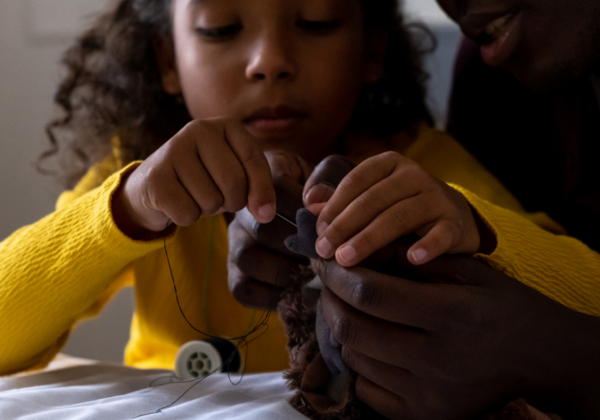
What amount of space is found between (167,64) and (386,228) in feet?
2.34

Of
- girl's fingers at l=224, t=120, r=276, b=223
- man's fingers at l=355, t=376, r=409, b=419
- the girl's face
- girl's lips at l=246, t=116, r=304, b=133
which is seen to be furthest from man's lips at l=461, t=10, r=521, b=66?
man's fingers at l=355, t=376, r=409, b=419

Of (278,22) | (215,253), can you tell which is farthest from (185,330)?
(278,22)

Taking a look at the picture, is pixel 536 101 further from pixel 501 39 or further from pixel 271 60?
pixel 271 60

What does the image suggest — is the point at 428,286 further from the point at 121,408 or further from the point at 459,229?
the point at 121,408

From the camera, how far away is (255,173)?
58 centimetres

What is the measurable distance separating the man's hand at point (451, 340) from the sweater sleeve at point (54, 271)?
0.31m

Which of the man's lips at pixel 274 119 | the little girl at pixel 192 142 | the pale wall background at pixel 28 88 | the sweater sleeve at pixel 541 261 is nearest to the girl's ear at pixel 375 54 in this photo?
the little girl at pixel 192 142

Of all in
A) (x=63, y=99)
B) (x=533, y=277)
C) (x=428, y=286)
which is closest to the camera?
(x=428, y=286)

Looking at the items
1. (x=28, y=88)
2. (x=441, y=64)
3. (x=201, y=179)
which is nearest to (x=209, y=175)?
(x=201, y=179)

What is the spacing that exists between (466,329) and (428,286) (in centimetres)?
5

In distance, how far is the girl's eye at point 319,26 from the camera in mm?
844

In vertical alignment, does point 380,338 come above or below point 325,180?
below

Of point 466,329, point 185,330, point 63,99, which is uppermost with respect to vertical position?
point 63,99

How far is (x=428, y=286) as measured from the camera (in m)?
0.50
